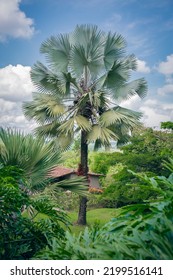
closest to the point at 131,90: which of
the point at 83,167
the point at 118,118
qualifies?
the point at 118,118

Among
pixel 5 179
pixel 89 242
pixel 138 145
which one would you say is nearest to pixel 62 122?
pixel 138 145

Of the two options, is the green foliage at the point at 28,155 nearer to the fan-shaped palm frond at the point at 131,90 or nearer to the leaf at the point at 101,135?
the leaf at the point at 101,135

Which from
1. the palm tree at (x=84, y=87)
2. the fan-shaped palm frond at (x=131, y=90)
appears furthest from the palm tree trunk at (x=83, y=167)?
the fan-shaped palm frond at (x=131, y=90)

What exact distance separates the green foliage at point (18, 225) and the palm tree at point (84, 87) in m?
5.15

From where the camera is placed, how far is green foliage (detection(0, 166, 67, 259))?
2.04 m

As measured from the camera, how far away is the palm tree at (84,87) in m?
7.61

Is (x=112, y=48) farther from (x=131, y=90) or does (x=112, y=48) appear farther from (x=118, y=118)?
(x=118, y=118)

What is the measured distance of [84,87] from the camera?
Answer: 8133mm

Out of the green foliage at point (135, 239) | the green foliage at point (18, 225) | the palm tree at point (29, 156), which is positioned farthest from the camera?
A: the palm tree at point (29, 156)

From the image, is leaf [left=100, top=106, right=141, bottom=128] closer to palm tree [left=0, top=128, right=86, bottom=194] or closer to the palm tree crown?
the palm tree crown

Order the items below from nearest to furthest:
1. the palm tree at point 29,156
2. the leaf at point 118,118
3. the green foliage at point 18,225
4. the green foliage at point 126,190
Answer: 1. the green foliage at point 18,225
2. the palm tree at point 29,156
3. the green foliage at point 126,190
4. the leaf at point 118,118

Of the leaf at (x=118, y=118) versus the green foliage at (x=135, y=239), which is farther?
the leaf at (x=118, y=118)

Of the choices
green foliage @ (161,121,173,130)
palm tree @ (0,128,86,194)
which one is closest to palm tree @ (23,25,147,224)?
green foliage @ (161,121,173,130)
